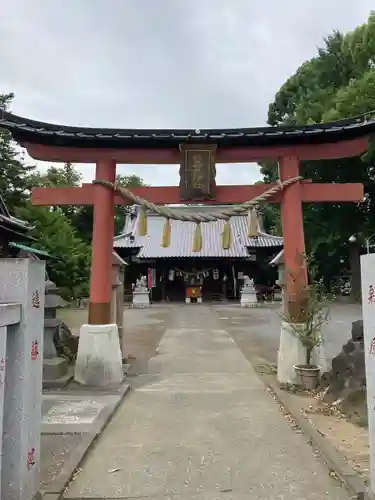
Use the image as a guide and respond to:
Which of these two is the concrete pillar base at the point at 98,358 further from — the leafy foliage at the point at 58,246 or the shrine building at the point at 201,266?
the shrine building at the point at 201,266

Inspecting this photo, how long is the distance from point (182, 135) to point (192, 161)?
0.52 metres

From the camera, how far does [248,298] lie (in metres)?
28.6

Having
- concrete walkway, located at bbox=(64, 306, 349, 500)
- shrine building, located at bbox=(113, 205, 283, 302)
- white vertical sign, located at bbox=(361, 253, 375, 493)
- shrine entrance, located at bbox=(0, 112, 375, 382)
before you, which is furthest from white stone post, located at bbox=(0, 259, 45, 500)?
shrine building, located at bbox=(113, 205, 283, 302)

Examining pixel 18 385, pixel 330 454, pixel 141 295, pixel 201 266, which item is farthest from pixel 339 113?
pixel 18 385

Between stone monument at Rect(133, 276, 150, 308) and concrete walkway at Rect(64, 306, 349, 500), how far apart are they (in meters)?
20.8

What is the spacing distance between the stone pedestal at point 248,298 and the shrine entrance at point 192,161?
2048 cm

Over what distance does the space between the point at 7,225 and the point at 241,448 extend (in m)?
11.2

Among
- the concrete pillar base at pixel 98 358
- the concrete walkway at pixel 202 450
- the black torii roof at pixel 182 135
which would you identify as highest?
the black torii roof at pixel 182 135

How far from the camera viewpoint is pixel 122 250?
33.2 metres

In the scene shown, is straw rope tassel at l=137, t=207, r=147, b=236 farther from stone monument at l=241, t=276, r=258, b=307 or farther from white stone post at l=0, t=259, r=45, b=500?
stone monument at l=241, t=276, r=258, b=307

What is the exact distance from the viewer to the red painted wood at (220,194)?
805 centimetres

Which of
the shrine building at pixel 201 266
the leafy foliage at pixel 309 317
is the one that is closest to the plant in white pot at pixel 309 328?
the leafy foliage at pixel 309 317

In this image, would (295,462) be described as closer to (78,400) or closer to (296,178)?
(78,400)

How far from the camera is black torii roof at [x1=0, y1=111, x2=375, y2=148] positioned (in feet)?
26.0
